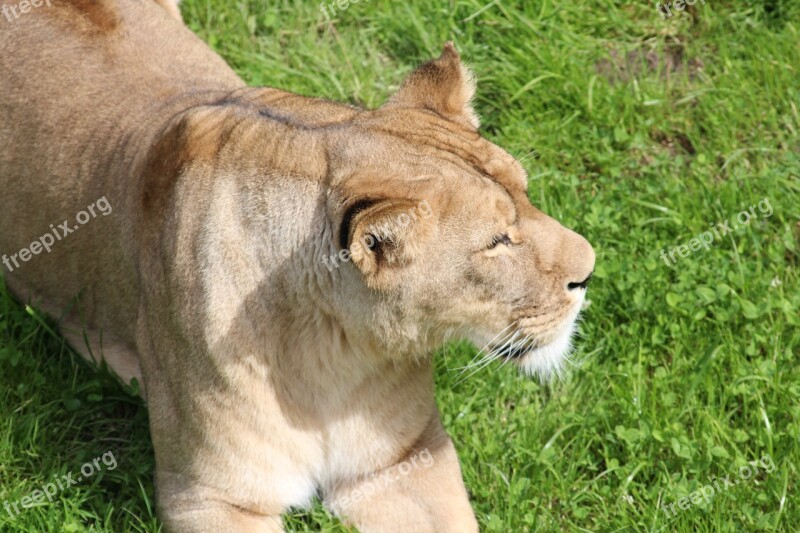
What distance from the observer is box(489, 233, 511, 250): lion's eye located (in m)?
3.37

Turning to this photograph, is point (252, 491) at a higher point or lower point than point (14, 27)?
lower

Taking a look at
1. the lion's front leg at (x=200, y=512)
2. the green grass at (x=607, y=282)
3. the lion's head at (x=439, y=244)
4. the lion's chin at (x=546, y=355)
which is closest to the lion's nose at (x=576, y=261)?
the lion's head at (x=439, y=244)

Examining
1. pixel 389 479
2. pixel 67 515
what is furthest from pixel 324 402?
pixel 67 515

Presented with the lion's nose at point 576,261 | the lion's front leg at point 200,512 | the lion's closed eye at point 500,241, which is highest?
the lion's closed eye at point 500,241

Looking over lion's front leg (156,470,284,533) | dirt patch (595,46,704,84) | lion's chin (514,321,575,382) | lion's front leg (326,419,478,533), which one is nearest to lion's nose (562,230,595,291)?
lion's chin (514,321,575,382)

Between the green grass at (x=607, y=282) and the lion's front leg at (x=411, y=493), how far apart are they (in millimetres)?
122

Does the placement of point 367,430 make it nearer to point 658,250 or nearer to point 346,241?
point 346,241

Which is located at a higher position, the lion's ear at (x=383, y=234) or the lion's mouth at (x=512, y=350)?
the lion's ear at (x=383, y=234)

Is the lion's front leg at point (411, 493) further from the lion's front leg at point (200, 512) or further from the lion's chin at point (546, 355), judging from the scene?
the lion's chin at point (546, 355)

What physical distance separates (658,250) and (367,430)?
176cm

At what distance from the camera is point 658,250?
4992 millimetres

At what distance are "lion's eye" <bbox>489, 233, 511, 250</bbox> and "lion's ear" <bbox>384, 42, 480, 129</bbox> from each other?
1.63ft

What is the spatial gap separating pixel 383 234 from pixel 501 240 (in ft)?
1.40

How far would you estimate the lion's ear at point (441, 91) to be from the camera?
374cm
